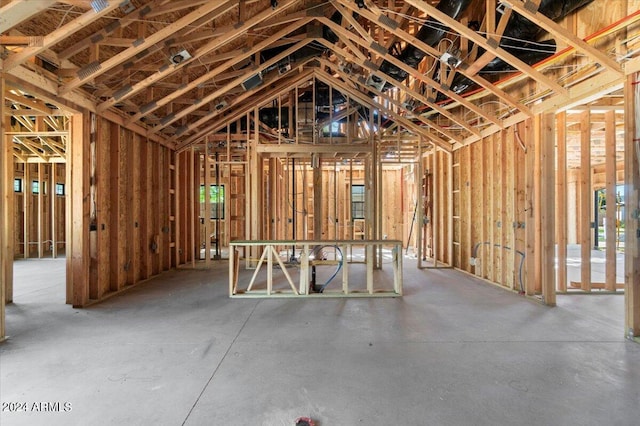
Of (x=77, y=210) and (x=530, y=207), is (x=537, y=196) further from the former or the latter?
(x=77, y=210)

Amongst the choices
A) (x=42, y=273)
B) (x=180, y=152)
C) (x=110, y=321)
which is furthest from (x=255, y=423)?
Result: (x=42, y=273)

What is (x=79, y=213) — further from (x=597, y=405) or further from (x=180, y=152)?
(x=597, y=405)

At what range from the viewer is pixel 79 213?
14.6 ft

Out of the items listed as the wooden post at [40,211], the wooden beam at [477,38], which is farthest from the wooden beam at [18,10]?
the wooden post at [40,211]

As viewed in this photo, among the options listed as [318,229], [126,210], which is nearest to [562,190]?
[318,229]

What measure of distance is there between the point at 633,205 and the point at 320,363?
3.63m

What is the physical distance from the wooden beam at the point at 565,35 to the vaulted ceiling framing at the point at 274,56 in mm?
11

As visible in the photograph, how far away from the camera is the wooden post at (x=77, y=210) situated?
445 cm

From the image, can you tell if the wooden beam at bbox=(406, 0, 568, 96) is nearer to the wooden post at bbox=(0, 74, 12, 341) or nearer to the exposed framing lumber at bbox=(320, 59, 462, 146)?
the exposed framing lumber at bbox=(320, 59, 462, 146)

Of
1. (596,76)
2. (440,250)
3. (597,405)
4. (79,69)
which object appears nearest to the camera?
(597,405)

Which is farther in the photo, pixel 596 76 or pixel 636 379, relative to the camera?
pixel 596 76

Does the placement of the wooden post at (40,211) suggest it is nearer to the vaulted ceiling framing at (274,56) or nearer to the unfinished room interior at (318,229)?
the unfinished room interior at (318,229)

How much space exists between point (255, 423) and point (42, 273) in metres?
7.54

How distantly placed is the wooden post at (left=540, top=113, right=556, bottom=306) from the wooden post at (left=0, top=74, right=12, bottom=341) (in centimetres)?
660
